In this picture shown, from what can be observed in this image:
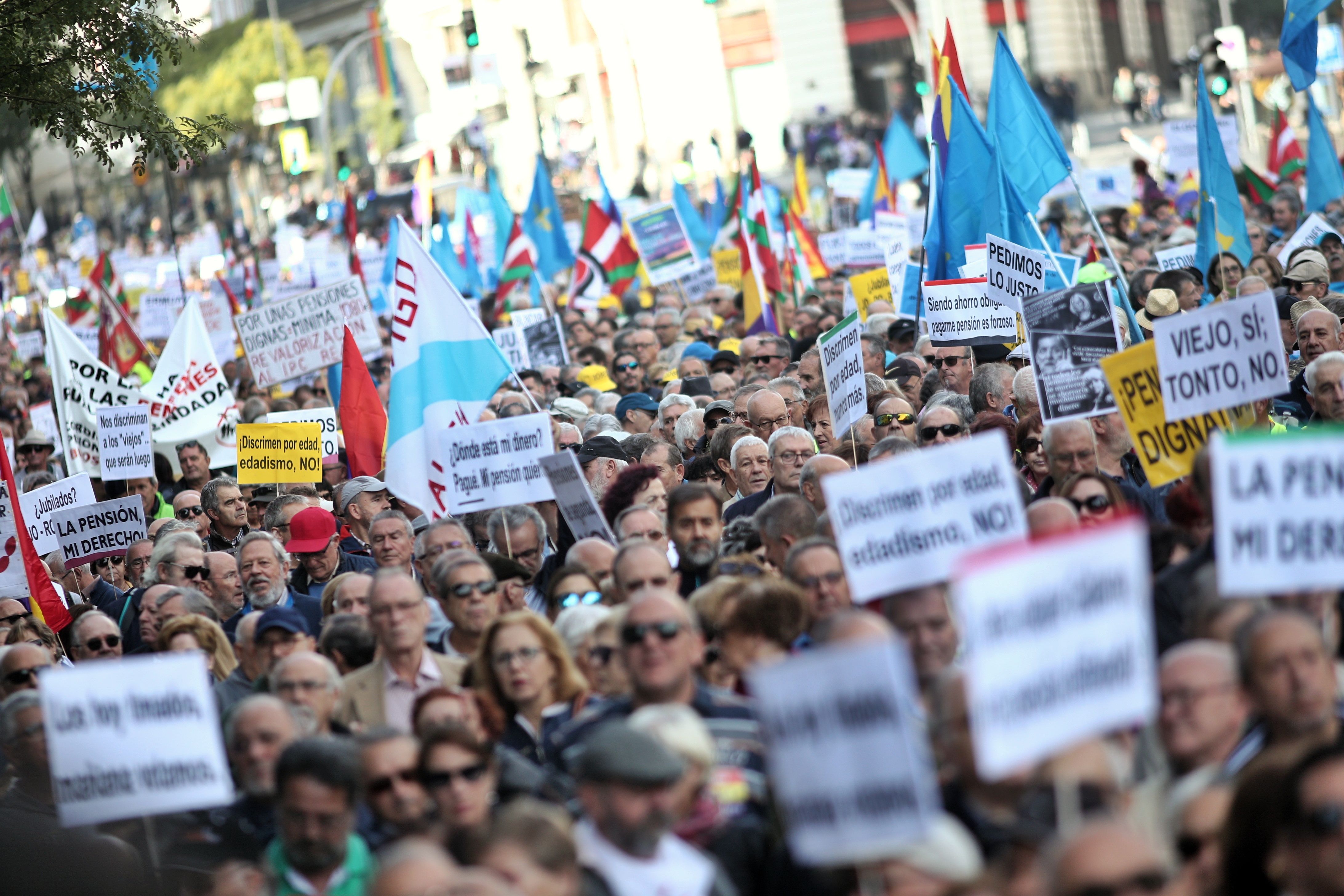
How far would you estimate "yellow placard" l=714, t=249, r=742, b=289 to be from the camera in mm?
20891

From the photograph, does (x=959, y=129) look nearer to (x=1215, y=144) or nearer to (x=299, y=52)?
(x=1215, y=144)

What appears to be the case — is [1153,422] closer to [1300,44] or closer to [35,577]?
[35,577]

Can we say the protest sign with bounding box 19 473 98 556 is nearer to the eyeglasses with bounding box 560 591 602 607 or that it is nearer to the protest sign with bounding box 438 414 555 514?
the protest sign with bounding box 438 414 555 514

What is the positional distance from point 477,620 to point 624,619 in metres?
1.93

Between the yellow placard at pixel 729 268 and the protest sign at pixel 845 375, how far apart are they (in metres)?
10.8

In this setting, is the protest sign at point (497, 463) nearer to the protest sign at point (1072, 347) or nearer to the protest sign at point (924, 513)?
the protest sign at point (1072, 347)

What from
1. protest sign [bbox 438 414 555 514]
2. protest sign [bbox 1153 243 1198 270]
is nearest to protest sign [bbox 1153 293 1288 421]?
protest sign [bbox 438 414 555 514]

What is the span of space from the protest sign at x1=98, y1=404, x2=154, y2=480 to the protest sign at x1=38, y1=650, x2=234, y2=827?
7665 millimetres

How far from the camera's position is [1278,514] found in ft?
16.3

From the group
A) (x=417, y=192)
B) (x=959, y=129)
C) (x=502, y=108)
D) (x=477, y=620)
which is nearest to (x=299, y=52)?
(x=502, y=108)

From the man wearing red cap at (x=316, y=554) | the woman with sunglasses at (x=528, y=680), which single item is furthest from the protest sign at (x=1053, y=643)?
the man wearing red cap at (x=316, y=554)

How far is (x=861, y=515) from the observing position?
5688 mm

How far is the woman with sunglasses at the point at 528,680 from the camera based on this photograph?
5898 mm

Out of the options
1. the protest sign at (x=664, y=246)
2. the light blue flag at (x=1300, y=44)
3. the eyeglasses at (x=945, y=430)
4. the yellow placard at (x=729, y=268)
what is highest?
the light blue flag at (x=1300, y=44)
